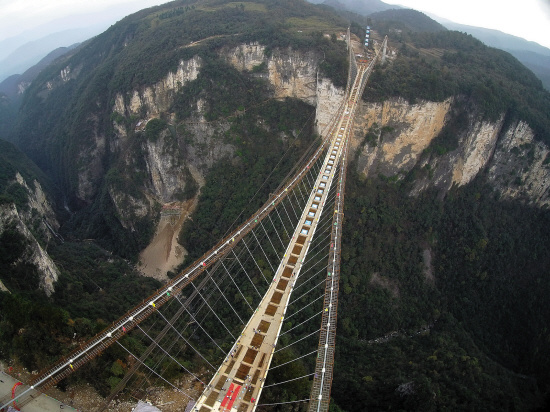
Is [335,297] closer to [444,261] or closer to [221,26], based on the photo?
[444,261]

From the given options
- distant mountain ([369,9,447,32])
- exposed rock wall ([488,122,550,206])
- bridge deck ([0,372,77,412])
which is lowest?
exposed rock wall ([488,122,550,206])

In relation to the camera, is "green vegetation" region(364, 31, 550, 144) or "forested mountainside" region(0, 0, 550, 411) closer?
"forested mountainside" region(0, 0, 550, 411)

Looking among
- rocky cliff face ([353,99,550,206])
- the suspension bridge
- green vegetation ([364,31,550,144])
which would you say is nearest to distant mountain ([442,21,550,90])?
green vegetation ([364,31,550,144])

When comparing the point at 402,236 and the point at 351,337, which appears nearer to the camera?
the point at 351,337

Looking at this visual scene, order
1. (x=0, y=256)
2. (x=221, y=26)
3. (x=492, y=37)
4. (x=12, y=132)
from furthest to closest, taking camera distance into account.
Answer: (x=492, y=37)
(x=12, y=132)
(x=221, y=26)
(x=0, y=256)

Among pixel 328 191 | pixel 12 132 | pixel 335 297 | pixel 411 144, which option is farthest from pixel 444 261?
pixel 12 132

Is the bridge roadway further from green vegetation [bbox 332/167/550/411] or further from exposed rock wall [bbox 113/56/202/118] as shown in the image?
exposed rock wall [bbox 113/56/202/118]

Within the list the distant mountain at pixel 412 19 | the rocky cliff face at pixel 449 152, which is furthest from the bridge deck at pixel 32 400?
the distant mountain at pixel 412 19

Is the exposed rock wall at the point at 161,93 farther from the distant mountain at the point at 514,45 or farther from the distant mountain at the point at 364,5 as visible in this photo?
the distant mountain at the point at 514,45

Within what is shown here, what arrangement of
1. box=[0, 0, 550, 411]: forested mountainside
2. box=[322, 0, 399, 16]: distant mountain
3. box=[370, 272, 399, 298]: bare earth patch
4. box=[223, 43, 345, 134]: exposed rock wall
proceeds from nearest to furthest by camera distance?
1. box=[0, 0, 550, 411]: forested mountainside
2. box=[370, 272, 399, 298]: bare earth patch
3. box=[223, 43, 345, 134]: exposed rock wall
4. box=[322, 0, 399, 16]: distant mountain
